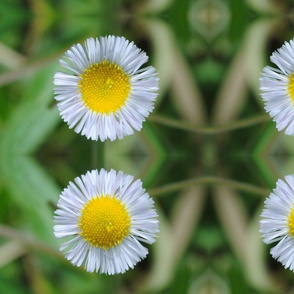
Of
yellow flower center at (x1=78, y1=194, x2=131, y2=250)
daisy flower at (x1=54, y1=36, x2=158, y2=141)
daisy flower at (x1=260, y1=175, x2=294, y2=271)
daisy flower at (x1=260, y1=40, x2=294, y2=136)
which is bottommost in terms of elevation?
yellow flower center at (x1=78, y1=194, x2=131, y2=250)

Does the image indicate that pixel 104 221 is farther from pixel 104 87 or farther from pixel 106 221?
pixel 104 87

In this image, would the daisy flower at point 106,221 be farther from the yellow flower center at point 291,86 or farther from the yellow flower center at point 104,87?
the yellow flower center at point 291,86

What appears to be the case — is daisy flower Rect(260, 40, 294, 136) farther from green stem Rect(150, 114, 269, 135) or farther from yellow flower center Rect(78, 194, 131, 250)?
yellow flower center Rect(78, 194, 131, 250)

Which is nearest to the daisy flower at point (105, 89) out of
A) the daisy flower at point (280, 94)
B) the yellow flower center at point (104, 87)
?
the yellow flower center at point (104, 87)

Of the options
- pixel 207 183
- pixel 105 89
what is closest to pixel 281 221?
pixel 207 183

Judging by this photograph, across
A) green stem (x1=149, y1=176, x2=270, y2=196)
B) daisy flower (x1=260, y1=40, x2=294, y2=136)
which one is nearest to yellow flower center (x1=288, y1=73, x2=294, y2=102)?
daisy flower (x1=260, y1=40, x2=294, y2=136)
